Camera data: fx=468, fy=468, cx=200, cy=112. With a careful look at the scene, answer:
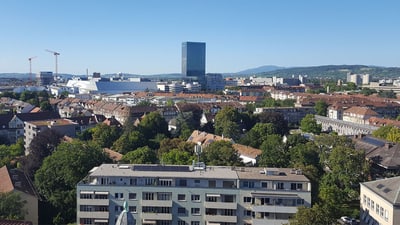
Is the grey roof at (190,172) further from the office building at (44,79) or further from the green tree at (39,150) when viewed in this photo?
the office building at (44,79)

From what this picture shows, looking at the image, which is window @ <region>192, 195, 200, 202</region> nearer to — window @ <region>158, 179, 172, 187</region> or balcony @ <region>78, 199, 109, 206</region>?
window @ <region>158, 179, 172, 187</region>

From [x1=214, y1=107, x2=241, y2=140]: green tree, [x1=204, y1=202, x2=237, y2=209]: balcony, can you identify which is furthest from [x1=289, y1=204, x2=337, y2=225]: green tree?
[x1=214, y1=107, x2=241, y2=140]: green tree

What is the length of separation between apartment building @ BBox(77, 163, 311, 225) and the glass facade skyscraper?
13806cm

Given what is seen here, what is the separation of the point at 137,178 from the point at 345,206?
12.2 meters

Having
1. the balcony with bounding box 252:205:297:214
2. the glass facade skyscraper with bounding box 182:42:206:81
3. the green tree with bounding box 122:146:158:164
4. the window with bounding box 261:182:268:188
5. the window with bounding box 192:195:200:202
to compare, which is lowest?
the balcony with bounding box 252:205:297:214

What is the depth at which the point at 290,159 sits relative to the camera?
97.9 ft

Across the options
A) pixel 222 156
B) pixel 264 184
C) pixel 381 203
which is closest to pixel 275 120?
pixel 222 156

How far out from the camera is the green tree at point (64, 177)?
79.4ft

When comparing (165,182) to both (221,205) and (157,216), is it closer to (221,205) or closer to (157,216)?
(157,216)

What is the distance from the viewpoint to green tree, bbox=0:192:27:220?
1983 centimetres

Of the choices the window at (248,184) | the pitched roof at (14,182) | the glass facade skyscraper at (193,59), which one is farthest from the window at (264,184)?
the glass facade skyscraper at (193,59)

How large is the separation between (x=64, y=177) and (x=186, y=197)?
25.4 ft

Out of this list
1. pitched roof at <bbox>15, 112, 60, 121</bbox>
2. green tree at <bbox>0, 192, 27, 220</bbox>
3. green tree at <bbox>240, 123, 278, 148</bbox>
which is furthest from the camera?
pitched roof at <bbox>15, 112, 60, 121</bbox>

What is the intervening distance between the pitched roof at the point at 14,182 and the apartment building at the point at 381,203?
16296 millimetres
